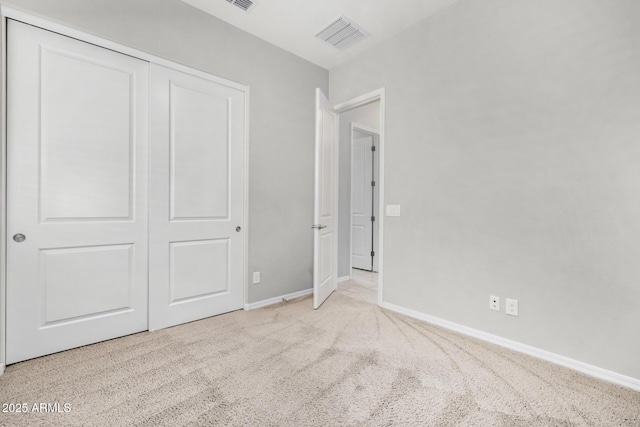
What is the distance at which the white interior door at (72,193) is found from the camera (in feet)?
6.09

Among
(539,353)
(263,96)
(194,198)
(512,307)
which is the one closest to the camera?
(539,353)

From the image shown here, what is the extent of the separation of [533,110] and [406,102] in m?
1.08

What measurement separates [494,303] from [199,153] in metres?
2.78

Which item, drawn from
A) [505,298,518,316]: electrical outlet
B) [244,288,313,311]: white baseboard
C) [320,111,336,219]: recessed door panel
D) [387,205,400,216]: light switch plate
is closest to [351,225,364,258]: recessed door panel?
[320,111,336,219]: recessed door panel

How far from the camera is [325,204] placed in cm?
326

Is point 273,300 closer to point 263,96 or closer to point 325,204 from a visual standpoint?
point 325,204

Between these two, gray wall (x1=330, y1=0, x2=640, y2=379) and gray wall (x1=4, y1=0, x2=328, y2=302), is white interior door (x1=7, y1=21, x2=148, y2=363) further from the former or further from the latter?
gray wall (x1=330, y1=0, x2=640, y2=379)

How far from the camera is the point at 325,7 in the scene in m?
2.52

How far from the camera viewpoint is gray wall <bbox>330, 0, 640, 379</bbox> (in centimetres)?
173

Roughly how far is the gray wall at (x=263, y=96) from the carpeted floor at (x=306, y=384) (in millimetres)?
1024

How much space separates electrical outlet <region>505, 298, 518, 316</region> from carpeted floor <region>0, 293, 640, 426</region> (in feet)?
0.93

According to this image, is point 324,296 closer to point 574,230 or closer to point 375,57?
point 574,230

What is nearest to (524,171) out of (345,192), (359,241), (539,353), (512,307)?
(512,307)

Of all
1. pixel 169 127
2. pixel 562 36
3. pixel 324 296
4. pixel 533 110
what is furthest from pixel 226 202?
pixel 562 36
